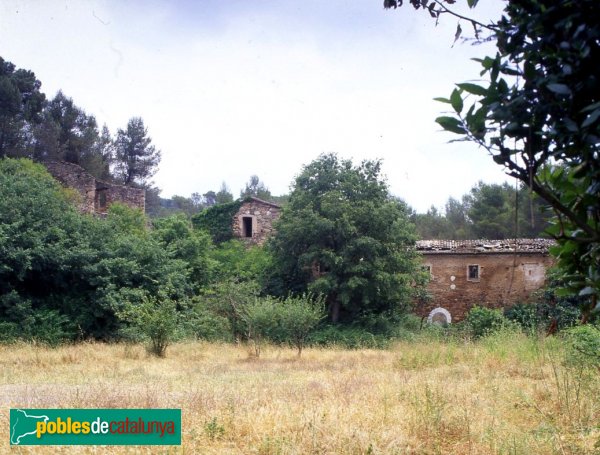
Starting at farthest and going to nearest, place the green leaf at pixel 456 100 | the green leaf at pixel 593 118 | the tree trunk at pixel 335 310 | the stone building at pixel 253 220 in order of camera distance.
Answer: the stone building at pixel 253 220, the tree trunk at pixel 335 310, the green leaf at pixel 456 100, the green leaf at pixel 593 118

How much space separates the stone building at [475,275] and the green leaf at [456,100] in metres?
23.5

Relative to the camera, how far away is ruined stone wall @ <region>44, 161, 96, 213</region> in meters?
27.6

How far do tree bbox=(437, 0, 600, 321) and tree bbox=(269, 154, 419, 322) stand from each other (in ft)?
59.9

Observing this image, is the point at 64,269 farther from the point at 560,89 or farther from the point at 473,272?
the point at 560,89

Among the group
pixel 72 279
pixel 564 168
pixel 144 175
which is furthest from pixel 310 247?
pixel 144 175

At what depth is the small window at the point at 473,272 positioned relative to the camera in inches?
980

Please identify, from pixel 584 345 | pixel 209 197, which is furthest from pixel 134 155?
pixel 584 345

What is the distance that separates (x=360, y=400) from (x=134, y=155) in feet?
126

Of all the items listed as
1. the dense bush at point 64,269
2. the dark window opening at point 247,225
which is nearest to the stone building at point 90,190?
the dark window opening at point 247,225

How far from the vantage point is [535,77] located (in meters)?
1.85

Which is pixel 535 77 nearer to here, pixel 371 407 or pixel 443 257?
pixel 371 407

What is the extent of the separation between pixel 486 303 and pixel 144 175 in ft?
90.7

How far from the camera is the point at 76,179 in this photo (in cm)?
2767

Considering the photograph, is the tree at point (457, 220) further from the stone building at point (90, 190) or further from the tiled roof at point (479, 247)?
the stone building at point (90, 190)
